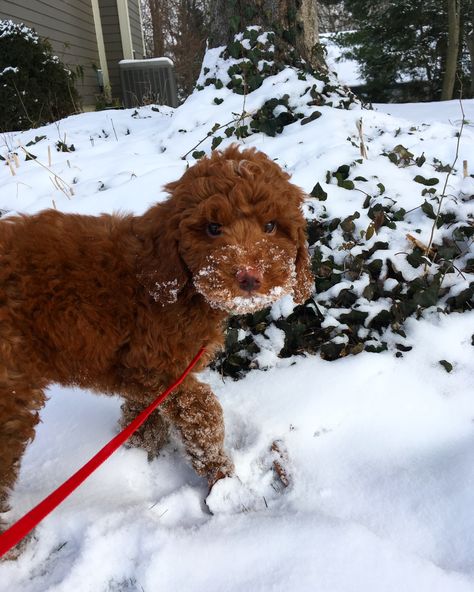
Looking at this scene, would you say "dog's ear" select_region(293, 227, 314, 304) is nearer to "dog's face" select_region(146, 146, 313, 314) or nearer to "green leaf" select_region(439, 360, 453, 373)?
"dog's face" select_region(146, 146, 313, 314)

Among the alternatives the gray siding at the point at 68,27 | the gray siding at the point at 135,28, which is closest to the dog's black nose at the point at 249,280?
the gray siding at the point at 68,27

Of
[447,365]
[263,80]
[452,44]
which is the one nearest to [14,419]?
[447,365]

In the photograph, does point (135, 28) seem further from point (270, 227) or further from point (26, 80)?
point (270, 227)

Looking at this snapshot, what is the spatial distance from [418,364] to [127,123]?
6.71 meters

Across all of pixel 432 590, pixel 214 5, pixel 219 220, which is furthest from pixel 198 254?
pixel 214 5

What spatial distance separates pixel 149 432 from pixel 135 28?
2248cm

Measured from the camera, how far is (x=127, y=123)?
25.5 ft

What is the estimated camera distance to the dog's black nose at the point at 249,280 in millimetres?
1773

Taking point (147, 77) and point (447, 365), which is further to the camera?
point (147, 77)

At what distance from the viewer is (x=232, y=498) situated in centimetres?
230

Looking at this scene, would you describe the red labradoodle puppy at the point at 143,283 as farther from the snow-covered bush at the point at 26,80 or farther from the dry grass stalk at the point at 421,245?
the snow-covered bush at the point at 26,80

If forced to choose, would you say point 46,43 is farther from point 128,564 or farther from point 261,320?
point 128,564

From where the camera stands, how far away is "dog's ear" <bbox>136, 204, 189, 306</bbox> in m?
1.96

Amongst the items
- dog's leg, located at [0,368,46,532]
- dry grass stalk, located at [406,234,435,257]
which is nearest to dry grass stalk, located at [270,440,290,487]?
dog's leg, located at [0,368,46,532]
